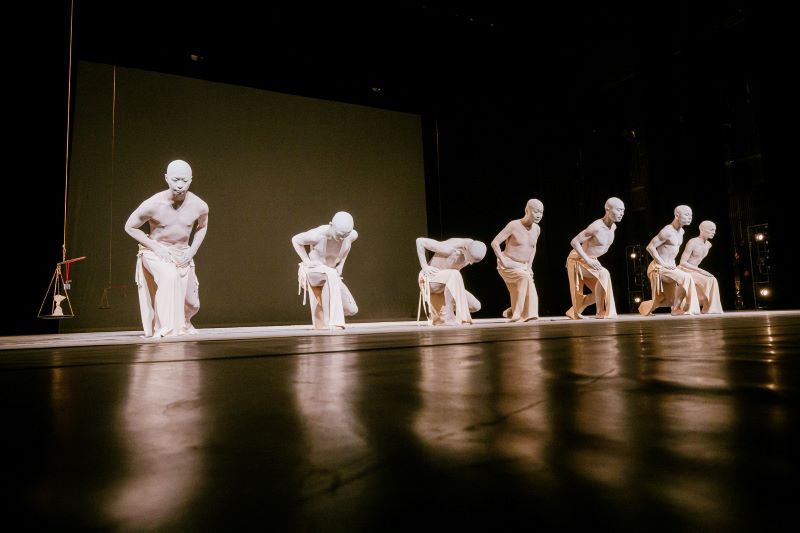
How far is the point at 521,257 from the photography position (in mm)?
6449

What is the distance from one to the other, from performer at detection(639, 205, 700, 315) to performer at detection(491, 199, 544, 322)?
5.76 ft

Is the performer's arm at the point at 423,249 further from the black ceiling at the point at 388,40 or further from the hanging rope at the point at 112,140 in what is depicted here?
the hanging rope at the point at 112,140

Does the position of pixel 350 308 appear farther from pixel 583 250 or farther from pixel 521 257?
pixel 583 250

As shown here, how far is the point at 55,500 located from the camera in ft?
0.78

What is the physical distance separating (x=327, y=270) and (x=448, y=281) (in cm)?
130

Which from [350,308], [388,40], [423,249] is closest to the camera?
[350,308]

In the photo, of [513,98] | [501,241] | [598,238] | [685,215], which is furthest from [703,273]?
[513,98]

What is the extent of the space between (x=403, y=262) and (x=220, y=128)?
341cm

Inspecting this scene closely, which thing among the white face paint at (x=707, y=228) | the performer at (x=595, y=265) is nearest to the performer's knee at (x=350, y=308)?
the performer at (x=595, y=265)

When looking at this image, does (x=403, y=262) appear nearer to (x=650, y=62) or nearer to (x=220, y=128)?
(x=220, y=128)

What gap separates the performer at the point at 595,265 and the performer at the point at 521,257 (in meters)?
0.59

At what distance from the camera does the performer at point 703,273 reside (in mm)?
7113

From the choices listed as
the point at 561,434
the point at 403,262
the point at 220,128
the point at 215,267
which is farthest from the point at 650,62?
the point at 561,434

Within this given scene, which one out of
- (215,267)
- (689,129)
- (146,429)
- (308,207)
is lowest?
(146,429)
